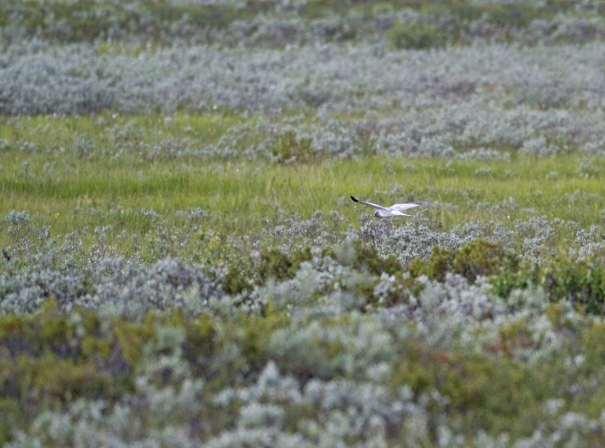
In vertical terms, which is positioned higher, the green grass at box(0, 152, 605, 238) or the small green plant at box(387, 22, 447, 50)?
the green grass at box(0, 152, 605, 238)

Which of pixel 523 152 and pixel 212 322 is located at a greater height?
pixel 212 322

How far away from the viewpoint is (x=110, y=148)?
1516 centimetres

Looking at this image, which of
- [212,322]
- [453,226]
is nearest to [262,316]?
[212,322]

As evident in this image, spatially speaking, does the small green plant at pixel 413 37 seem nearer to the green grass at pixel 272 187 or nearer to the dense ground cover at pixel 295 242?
the dense ground cover at pixel 295 242

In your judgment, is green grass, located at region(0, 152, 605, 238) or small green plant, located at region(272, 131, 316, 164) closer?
green grass, located at region(0, 152, 605, 238)

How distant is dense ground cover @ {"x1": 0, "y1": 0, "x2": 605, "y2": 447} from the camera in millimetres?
5734

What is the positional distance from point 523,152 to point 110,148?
18.3 feet

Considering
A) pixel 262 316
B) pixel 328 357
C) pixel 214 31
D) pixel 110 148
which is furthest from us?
pixel 214 31

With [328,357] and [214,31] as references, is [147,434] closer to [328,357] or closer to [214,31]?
[328,357]

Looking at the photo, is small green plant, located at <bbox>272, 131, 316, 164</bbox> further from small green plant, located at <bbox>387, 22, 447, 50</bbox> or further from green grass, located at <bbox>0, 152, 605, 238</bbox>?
small green plant, located at <bbox>387, 22, 447, 50</bbox>

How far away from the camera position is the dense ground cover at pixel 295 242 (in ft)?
18.8

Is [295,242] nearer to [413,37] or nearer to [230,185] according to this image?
[230,185]

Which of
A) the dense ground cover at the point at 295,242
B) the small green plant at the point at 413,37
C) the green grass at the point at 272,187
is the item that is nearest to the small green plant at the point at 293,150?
the dense ground cover at the point at 295,242

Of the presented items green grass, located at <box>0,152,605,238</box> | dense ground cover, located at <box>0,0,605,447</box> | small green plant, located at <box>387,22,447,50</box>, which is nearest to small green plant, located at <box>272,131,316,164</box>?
dense ground cover, located at <box>0,0,605,447</box>
